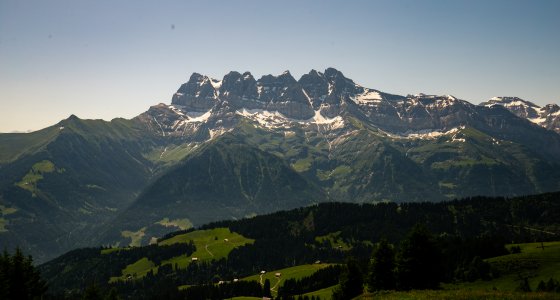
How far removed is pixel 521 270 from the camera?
105 metres

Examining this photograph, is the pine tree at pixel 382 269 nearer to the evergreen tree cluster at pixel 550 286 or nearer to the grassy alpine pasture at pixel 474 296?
the evergreen tree cluster at pixel 550 286

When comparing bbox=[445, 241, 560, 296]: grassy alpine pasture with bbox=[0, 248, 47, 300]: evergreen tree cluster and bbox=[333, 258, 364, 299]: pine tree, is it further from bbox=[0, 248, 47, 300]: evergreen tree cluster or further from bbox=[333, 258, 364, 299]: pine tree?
bbox=[0, 248, 47, 300]: evergreen tree cluster

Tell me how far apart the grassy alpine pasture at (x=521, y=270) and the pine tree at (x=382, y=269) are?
13.1 m

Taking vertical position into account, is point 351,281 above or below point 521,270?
above

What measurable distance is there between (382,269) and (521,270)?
34.5m

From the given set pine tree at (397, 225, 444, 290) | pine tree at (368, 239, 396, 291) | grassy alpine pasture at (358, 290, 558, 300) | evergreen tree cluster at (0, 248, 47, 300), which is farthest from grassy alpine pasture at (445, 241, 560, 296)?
evergreen tree cluster at (0, 248, 47, 300)

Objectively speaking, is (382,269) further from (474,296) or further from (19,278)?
(19,278)


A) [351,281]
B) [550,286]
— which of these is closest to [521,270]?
[550,286]

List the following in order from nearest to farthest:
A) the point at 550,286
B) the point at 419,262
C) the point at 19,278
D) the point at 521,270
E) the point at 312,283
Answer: the point at 419,262, the point at 550,286, the point at 19,278, the point at 521,270, the point at 312,283

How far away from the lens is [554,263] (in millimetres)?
105812

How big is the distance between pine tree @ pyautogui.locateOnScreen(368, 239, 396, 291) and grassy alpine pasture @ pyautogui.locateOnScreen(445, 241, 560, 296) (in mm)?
13092

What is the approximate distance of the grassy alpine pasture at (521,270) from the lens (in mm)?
97438

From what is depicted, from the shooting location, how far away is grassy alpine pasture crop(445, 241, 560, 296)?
97.4 metres

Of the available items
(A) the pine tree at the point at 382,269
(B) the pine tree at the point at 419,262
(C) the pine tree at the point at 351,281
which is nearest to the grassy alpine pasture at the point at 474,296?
(B) the pine tree at the point at 419,262
